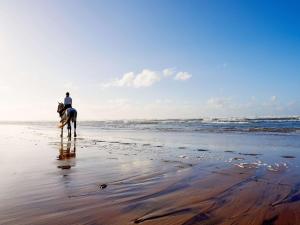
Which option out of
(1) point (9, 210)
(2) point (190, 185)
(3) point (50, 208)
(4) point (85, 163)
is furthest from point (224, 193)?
(4) point (85, 163)

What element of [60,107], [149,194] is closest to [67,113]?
[60,107]

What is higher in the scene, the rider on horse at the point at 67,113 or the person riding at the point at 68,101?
the person riding at the point at 68,101

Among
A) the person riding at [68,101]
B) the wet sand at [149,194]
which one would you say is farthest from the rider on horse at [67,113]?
the wet sand at [149,194]

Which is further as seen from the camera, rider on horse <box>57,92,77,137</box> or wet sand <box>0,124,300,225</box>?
rider on horse <box>57,92,77,137</box>

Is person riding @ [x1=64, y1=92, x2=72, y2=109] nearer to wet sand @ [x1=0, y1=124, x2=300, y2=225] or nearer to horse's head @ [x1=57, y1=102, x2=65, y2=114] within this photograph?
horse's head @ [x1=57, y1=102, x2=65, y2=114]

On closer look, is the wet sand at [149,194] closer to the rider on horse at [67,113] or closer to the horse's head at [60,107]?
the rider on horse at [67,113]

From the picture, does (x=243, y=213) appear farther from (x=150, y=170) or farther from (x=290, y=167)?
(x=290, y=167)

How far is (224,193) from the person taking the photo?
436cm

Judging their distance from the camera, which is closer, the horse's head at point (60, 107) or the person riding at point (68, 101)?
the person riding at point (68, 101)

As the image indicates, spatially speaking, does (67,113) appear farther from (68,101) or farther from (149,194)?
(149,194)

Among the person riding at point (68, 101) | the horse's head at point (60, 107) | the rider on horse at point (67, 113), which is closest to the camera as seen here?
the rider on horse at point (67, 113)

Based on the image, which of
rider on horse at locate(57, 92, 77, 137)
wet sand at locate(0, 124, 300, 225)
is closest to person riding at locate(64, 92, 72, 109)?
rider on horse at locate(57, 92, 77, 137)

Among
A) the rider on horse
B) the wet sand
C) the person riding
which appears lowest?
the wet sand

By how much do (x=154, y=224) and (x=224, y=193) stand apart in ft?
5.50
